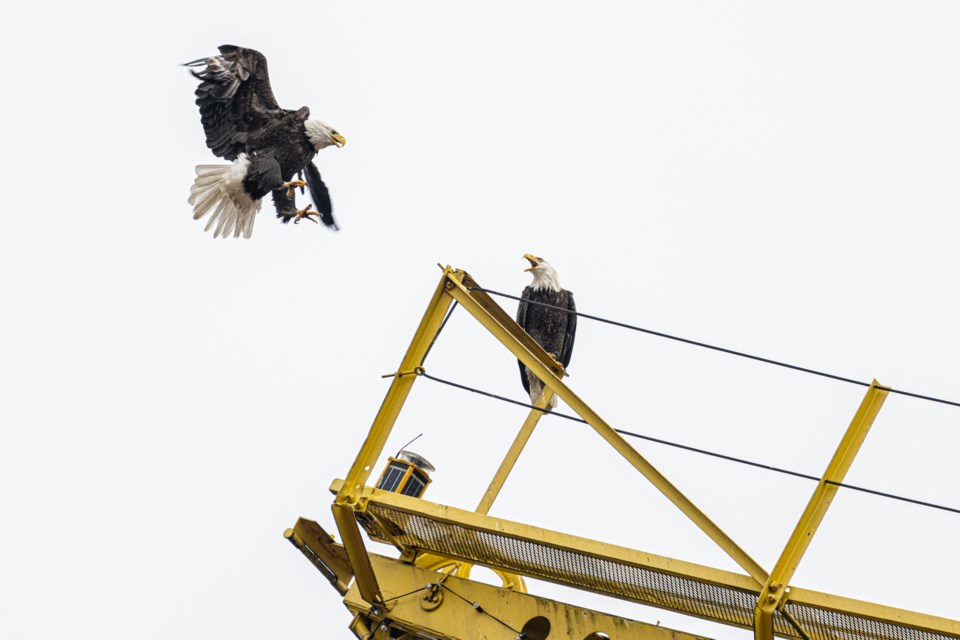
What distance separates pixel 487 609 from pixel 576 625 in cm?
37

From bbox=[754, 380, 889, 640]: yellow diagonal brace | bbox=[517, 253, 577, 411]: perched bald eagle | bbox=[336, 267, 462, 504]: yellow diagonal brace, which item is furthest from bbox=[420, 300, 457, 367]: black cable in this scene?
bbox=[517, 253, 577, 411]: perched bald eagle

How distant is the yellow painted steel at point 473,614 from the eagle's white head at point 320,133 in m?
5.00

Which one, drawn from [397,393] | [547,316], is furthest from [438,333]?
[547,316]

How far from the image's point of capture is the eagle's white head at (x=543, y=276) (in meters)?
9.52

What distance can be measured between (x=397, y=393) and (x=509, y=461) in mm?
1397

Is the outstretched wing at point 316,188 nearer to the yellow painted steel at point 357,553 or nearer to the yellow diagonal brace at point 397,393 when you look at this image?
the yellow diagonal brace at point 397,393

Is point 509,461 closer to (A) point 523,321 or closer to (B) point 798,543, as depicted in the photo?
(B) point 798,543

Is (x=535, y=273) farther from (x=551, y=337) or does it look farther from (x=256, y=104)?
(x=256, y=104)

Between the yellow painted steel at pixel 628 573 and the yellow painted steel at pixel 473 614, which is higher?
the yellow painted steel at pixel 628 573

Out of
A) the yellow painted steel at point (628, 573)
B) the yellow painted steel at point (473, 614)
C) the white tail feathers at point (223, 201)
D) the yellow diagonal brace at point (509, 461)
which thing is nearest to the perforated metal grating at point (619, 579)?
the yellow painted steel at point (628, 573)

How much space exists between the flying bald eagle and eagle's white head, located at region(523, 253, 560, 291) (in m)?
1.63

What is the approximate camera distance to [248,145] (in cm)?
958

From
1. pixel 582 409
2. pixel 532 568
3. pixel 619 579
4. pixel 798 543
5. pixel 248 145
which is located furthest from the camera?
pixel 248 145

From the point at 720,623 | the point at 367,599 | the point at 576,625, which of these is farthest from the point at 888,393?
the point at 367,599
